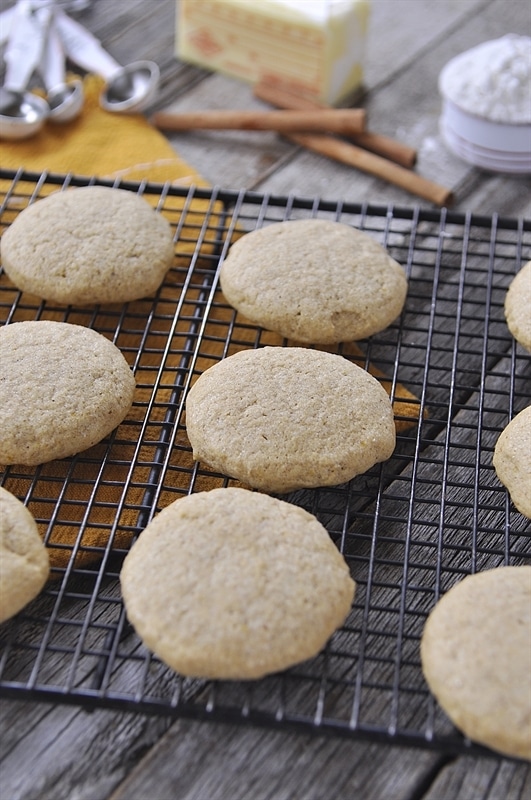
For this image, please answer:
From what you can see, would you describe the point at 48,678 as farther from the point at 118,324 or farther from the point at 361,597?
the point at 118,324

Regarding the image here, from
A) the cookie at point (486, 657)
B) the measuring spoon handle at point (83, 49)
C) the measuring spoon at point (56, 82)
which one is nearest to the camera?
the cookie at point (486, 657)

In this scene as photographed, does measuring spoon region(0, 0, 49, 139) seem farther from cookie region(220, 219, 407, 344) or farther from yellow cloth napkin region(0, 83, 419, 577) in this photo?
cookie region(220, 219, 407, 344)

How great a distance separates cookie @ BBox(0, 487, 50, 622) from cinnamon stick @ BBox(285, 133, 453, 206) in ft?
5.08

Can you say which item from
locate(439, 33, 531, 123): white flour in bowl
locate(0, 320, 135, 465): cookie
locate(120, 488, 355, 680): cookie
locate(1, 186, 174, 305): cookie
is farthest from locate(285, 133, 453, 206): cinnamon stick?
locate(120, 488, 355, 680): cookie

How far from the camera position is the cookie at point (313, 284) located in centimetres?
188

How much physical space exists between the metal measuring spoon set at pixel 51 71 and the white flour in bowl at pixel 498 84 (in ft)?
3.17

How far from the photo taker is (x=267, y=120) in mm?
2730

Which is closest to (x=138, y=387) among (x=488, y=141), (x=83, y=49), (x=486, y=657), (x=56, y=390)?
(x=56, y=390)

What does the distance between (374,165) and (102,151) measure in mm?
814

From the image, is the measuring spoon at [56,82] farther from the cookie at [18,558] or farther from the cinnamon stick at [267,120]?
the cookie at [18,558]

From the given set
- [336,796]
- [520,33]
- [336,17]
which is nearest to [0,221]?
[336,17]

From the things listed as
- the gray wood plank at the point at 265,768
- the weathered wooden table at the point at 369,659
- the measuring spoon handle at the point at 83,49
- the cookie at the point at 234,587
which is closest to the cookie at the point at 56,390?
the weathered wooden table at the point at 369,659

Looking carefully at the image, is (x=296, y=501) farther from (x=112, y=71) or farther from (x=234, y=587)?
(x=112, y=71)

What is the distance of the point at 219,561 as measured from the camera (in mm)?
1391
